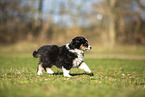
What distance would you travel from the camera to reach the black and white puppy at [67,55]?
6.79 m

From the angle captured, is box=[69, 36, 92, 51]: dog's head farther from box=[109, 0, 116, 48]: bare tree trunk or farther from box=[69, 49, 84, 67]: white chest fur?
box=[109, 0, 116, 48]: bare tree trunk

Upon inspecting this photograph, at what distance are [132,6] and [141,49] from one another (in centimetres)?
711

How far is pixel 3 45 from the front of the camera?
3061 centimetres

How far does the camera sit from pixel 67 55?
6883mm

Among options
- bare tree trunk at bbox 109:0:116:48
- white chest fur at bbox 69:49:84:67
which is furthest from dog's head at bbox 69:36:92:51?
bare tree trunk at bbox 109:0:116:48

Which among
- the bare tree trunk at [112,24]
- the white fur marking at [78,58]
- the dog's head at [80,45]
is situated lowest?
the white fur marking at [78,58]

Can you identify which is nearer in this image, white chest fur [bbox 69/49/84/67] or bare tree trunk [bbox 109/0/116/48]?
white chest fur [bbox 69/49/84/67]

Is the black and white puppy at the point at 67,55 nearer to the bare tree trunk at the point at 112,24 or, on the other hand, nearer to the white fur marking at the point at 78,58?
the white fur marking at the point at 78,58

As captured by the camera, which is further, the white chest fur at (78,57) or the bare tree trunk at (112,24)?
the bare tree trunk at (112,24)

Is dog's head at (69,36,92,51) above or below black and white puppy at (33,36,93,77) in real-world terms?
above

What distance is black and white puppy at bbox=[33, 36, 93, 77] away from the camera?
6.79m

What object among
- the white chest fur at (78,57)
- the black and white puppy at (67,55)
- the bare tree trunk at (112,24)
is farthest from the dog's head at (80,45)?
the bare tree trunk at (112,24)

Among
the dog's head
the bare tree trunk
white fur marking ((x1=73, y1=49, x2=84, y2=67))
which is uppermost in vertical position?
the bare tree trunk

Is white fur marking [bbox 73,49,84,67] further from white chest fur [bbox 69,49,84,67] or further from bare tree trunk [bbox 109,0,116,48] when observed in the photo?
bare tree trunk [bbox 109,0,116,48]
